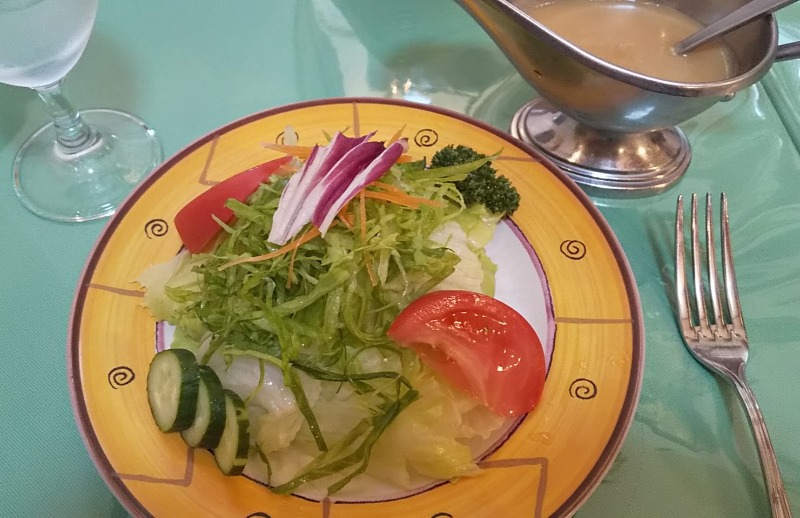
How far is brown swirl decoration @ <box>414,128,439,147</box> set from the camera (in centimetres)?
187

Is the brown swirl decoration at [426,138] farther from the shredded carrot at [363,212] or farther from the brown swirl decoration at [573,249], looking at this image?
the brown swirl decoration at [573,249]

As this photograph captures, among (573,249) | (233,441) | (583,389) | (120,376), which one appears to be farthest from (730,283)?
(120,376)

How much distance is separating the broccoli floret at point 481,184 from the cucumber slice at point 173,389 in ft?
2.99

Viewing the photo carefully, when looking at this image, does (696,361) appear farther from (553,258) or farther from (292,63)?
(292,63)

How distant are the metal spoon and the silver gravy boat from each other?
0.05 meters

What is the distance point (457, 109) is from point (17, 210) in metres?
1.56

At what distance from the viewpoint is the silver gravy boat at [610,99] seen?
5.19 feet

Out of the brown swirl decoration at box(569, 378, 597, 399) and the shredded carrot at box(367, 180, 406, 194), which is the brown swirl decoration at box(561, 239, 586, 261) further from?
the shredded carrot at box(367, 180, 406, 194)

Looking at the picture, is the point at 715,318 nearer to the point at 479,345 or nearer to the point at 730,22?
the point at 479,345

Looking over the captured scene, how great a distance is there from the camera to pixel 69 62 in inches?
69.7

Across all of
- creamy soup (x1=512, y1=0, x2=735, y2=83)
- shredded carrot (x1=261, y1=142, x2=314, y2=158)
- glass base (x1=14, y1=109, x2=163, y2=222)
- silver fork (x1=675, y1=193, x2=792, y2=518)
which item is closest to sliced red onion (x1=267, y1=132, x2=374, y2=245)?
shredded carrot (x1=261, y1=142, x2=314, y2=158)

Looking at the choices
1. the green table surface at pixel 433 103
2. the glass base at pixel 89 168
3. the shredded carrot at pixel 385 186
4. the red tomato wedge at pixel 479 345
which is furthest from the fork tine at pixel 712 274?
the glass base at pixel 89 168

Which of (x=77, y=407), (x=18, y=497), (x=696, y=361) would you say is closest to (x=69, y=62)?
(x=77, y=407)

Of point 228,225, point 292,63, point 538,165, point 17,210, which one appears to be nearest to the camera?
point 228,225
